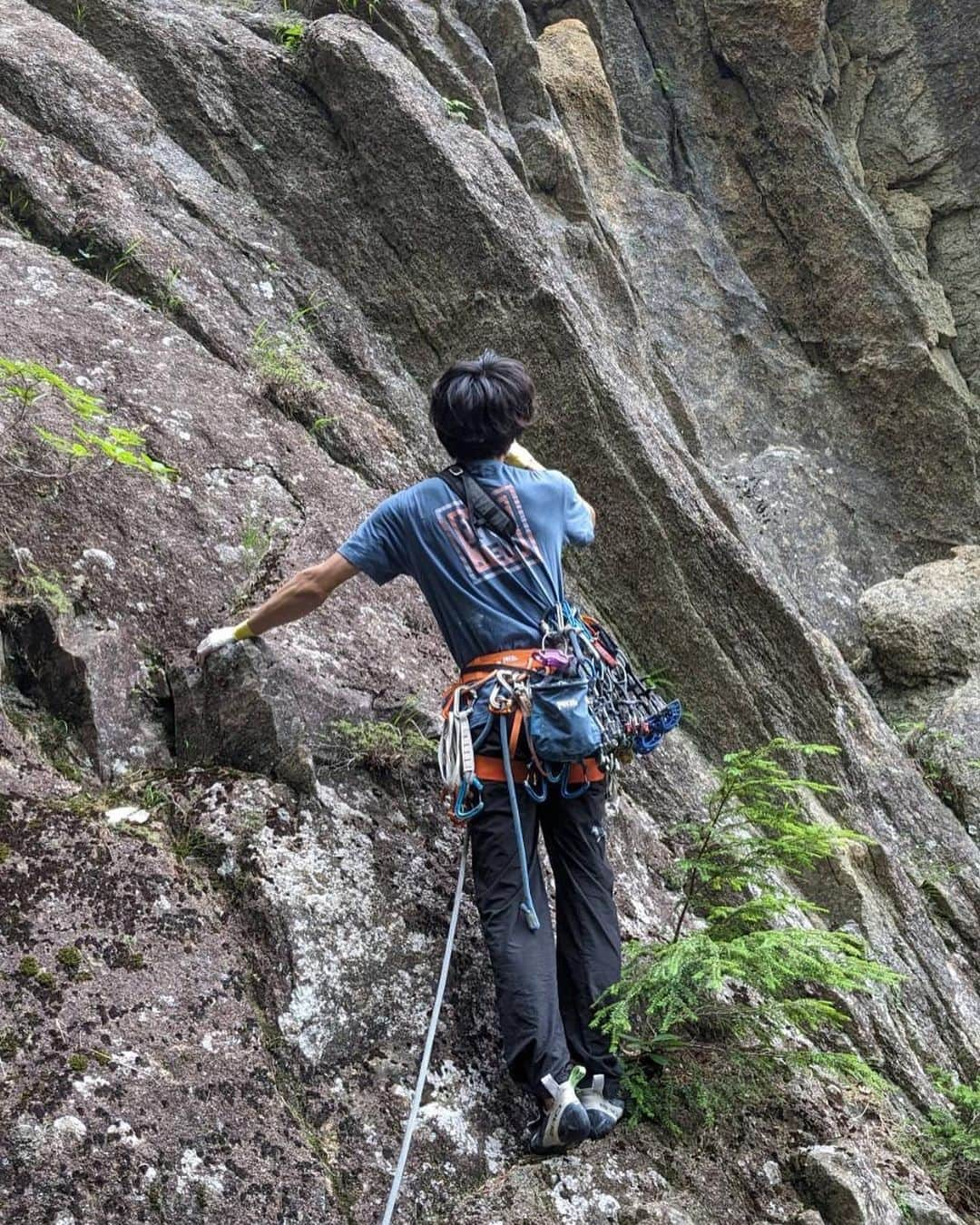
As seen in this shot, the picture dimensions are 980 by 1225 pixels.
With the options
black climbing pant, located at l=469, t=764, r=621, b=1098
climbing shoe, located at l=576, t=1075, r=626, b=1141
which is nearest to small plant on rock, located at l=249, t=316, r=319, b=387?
black climbing pant, located at l=469, t=764, r=621, b=1098

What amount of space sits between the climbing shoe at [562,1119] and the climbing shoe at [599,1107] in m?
0.10

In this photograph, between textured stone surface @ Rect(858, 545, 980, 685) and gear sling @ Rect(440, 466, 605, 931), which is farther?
textured stone surface @ Rect(858, 545, 980, 685)

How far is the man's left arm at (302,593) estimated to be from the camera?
182 inches

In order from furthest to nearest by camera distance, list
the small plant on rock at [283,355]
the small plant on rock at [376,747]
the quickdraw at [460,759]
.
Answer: the small plant on rock at [283,355] < the small plant on rock at [376,747] < the quickdraw at [460,759]

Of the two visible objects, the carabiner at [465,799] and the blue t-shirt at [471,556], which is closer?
the carabiner at [465,799]

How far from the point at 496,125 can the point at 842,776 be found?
715 cm

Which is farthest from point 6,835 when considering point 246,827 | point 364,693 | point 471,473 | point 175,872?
point 471,473

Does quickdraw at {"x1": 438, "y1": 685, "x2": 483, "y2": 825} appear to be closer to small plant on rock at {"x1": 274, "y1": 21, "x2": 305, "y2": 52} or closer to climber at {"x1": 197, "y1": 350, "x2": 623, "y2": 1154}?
climber at {"x1": 197, "y1": 350, "x2": 623, "y2": 1154}

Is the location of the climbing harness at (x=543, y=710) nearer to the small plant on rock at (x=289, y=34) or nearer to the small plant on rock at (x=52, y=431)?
the small plant on rock at (x=52, y=431)

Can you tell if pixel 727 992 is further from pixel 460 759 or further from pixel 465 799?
pixel 460 759

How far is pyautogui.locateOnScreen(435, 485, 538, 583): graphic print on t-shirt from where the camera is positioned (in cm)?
461

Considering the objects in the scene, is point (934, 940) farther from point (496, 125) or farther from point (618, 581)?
point (496, 125)

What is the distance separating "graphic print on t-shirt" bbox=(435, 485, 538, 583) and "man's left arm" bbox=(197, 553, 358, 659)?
1.45ft

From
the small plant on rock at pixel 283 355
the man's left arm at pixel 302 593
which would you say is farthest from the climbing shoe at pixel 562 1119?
the small plant on rock at pixel 283 355
